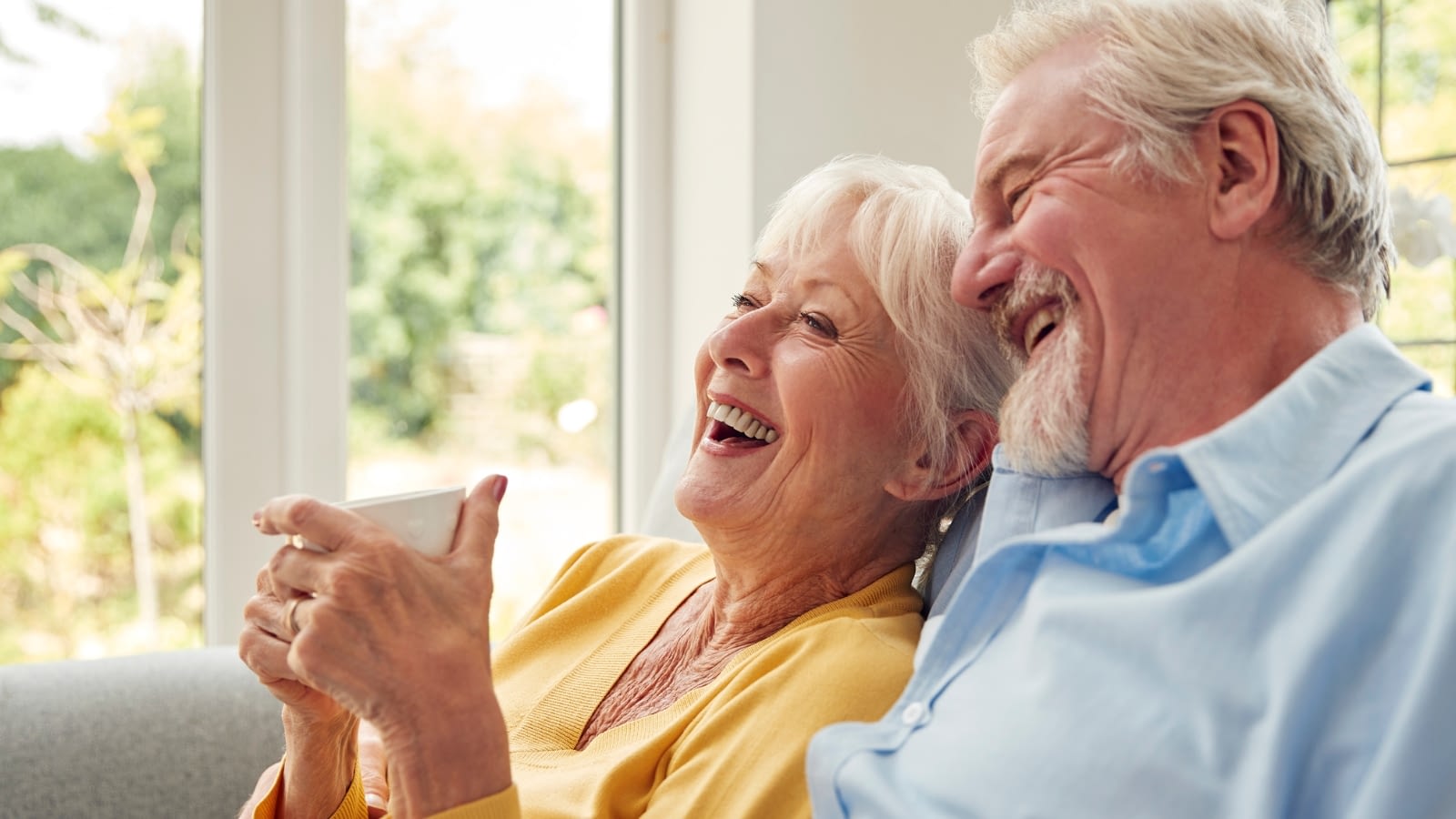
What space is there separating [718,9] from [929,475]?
4.87 feet

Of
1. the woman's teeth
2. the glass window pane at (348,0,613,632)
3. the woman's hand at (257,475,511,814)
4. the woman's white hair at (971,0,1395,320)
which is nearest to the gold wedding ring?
the woman's hand at (257,475,511,814)

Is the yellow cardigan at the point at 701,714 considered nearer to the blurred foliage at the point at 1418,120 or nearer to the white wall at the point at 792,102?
the white wall at the point at 792,102

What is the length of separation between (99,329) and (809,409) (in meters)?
1.63

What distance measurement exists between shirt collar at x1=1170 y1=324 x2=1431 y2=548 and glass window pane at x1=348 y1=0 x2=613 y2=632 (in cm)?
195

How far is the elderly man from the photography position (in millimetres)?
838

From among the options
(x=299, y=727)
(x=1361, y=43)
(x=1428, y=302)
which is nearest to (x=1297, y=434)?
(x=299, y=727)

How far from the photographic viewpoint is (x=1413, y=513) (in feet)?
2.80

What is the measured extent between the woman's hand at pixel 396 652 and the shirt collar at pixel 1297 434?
588 mm

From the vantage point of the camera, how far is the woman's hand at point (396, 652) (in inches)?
38.0

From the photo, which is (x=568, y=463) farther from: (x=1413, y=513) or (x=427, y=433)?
(x=1413, y=513)

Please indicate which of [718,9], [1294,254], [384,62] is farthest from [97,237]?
[1294,254]

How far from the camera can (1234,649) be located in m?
0.89

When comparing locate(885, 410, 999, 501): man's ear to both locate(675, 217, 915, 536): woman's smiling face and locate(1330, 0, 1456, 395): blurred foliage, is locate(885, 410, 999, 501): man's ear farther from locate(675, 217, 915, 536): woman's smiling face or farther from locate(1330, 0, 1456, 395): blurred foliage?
locate(1330, 0, 1456, 395): blurred foliage

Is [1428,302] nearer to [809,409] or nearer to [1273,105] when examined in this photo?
[1273,105]
